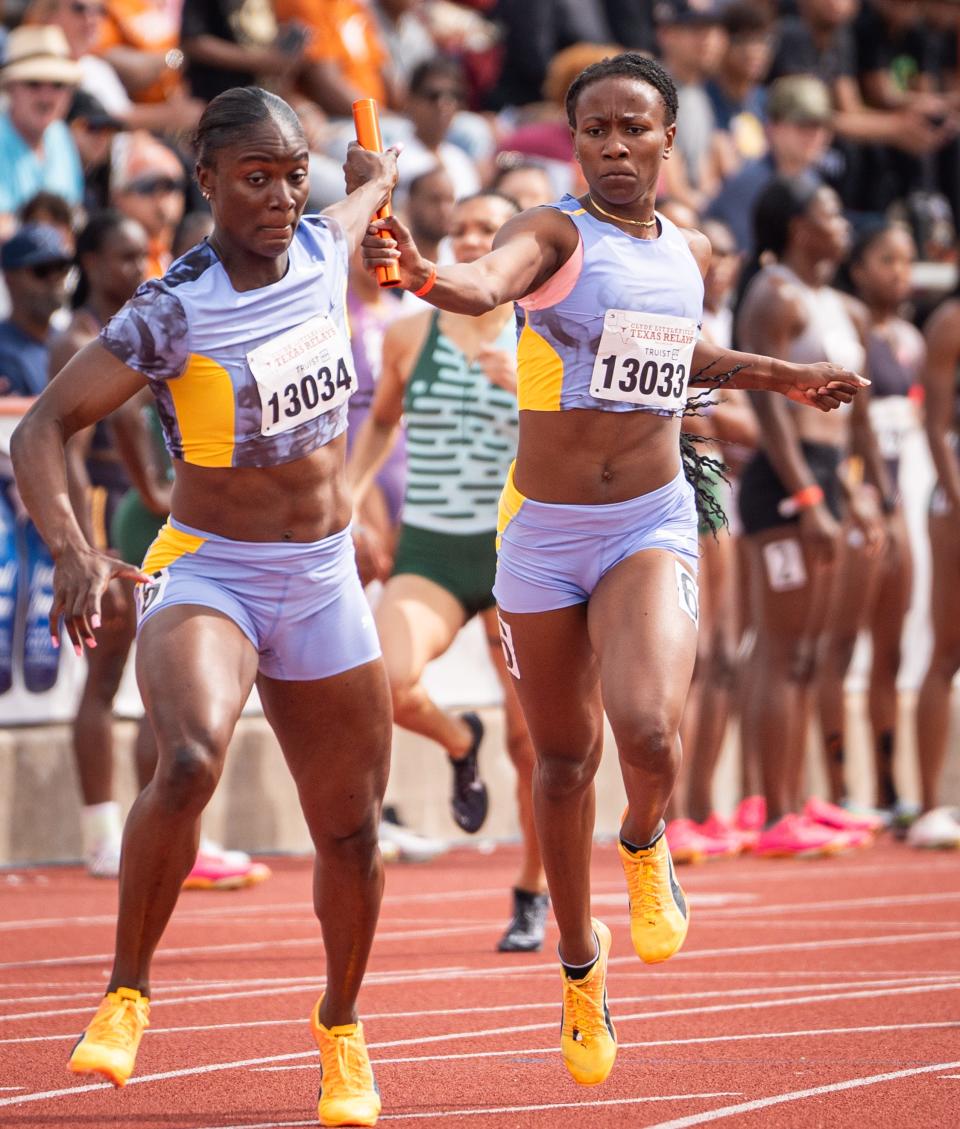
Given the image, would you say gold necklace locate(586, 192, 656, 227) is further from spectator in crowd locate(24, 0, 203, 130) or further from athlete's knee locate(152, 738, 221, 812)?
Result: spectator in crowd locate(24, 0, 203, 130)

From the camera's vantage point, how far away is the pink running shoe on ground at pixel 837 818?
10.5 m

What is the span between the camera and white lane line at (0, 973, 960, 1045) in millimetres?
6023

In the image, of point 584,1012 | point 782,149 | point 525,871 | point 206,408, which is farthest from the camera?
point 782,149

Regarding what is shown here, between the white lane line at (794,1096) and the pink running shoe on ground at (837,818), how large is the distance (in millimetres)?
5246

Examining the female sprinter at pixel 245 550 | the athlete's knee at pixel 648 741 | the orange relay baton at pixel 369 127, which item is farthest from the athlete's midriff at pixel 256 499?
the athlete's knee at pixel 648 741

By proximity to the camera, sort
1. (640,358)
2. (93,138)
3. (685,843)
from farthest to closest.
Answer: (93,138) → (685,843) → (640,358)

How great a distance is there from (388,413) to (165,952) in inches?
87.4

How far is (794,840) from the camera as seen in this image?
10.3 metres

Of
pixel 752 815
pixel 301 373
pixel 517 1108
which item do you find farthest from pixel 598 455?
pixel 752 815

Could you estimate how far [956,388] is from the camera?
1045 centimetres

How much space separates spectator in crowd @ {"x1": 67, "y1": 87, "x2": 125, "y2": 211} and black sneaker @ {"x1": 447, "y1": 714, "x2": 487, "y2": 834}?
4.55 meters

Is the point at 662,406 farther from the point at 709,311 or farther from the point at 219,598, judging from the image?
the point at 709,311

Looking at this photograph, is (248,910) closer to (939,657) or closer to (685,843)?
(685,843)

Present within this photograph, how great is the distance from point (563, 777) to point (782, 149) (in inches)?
359
